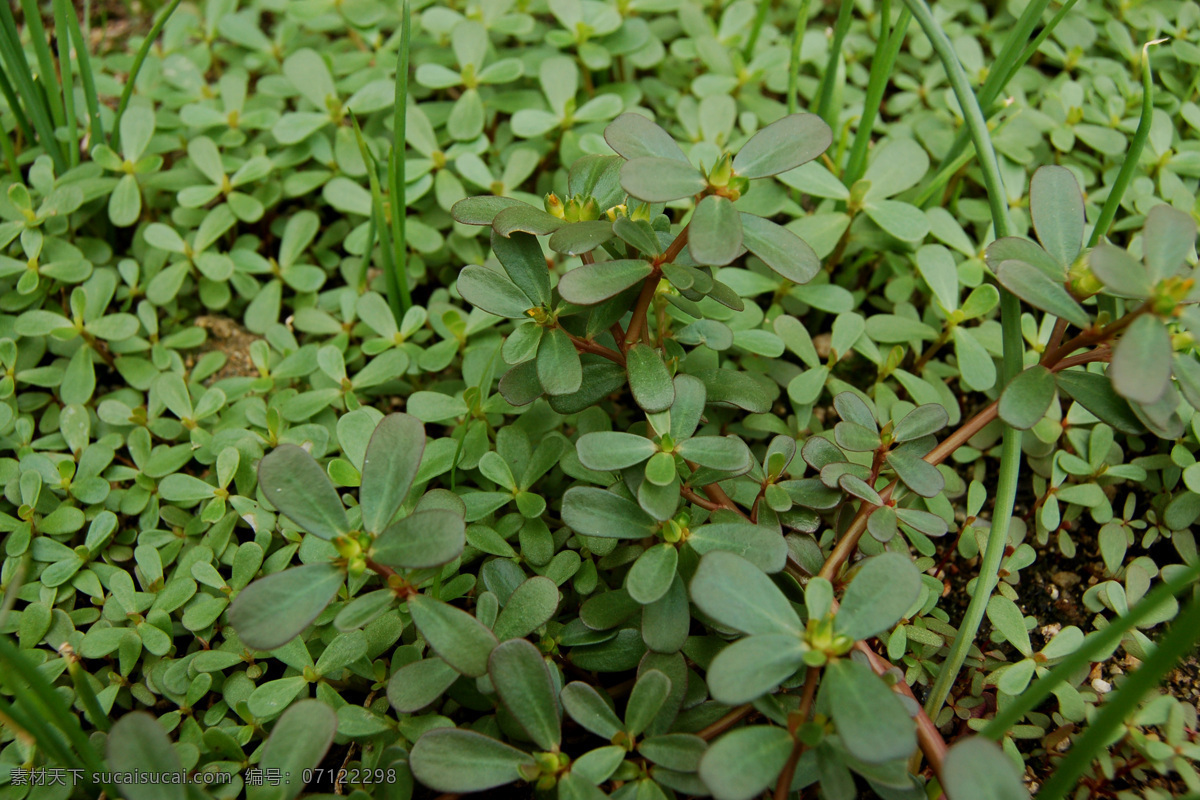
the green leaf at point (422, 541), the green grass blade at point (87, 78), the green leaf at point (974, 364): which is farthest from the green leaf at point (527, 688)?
the green grass blade at point (87, 78)

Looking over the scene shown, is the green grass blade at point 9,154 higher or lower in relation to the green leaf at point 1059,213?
lower

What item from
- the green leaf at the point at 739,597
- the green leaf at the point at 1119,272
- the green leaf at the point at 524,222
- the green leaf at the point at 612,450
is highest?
the green leaf at the point at 1119,272

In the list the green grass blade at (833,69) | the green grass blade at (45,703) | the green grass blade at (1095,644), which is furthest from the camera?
the green grass blade at (833,69)

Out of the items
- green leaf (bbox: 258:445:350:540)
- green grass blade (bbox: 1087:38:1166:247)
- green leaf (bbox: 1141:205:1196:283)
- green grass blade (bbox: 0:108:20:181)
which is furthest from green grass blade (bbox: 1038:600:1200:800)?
green grass blade (bbox: 0:108:20:181)

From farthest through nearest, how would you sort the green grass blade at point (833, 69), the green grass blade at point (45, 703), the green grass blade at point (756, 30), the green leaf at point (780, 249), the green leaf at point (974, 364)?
the green grass blade at point (756, 30) → the green grass blade at point (833, 69) → the green leaf at point (974, 364) → the green leaf at point (780, 249) → the green grass blade at point (45, 703)

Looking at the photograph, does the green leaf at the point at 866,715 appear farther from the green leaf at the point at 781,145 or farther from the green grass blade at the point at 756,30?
the green grass blade at the point at 756,30

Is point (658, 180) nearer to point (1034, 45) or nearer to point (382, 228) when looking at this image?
point (382, 228)

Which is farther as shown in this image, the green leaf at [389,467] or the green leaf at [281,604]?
the green leaf at [389,467]
